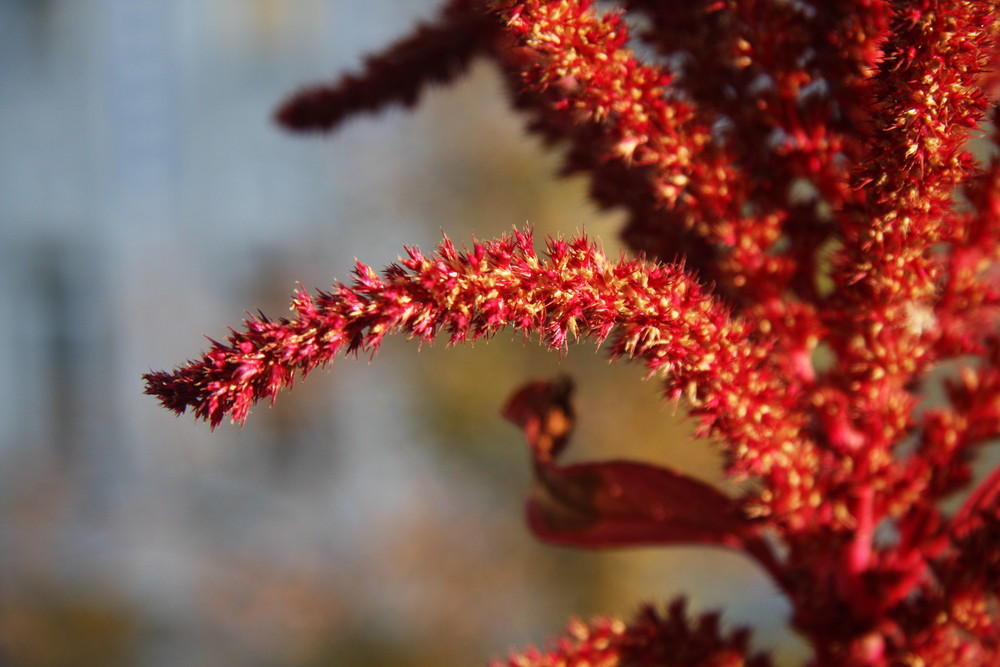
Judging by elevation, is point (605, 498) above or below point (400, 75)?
below

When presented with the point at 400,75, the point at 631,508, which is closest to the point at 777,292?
the point at 631,508

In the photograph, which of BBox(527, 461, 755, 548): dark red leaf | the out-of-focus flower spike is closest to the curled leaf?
BBox(527, 461, 755, 548): dark red leaf

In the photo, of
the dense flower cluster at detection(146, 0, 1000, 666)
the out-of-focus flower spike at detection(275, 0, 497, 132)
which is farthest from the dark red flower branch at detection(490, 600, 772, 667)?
the out-of-focus flower spike at detection(275, 0, 497, 132)

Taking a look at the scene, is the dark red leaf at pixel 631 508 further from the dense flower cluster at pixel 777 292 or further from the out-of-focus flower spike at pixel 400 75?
the out-of-focus flower spike at pixel 400 75

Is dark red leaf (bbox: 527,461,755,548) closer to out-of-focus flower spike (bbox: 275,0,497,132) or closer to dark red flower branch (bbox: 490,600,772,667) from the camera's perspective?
dark red flower branch (bbox: 490,600,772,667)

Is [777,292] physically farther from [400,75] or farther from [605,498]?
[400,75]

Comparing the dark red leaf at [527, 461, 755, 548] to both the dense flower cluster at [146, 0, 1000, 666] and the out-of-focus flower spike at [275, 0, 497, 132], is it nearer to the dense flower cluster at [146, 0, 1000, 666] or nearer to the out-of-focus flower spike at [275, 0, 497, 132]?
the dense flower cluster at [146, 0, 1000, 666]

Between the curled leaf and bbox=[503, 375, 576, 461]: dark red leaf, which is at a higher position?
bbox=[503, 375, 576, 461]: dark red leaf

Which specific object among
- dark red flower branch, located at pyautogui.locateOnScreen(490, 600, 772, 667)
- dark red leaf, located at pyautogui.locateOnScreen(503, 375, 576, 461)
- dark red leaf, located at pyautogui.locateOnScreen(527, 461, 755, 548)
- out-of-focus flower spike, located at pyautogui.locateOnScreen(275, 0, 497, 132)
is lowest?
dark red flower branch, located at pyautogui.locateOnScreen(490, 600, 772, 667)

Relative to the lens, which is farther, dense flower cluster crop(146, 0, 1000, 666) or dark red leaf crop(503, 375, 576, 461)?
dark red leaf crop(503, 375, 576, 461)

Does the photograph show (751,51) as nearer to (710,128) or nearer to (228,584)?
(710,128)
